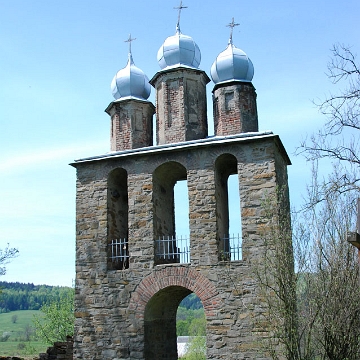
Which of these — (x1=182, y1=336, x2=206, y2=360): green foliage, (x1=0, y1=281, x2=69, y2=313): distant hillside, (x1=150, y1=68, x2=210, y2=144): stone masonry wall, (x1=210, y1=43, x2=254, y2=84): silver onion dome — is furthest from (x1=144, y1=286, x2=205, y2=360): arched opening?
(x1=0, y1=281, x2=69, y2=313): distant hillside

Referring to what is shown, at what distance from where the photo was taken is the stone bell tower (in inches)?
496

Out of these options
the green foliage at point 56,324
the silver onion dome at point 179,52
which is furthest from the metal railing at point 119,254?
the green foliage at point 56,324

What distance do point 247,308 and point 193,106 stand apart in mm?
5265

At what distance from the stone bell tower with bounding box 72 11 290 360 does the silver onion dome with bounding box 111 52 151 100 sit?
29 millimetres

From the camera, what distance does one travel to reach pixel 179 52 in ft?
48.6

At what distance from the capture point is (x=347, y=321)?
1180cm

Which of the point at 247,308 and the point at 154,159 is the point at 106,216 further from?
the point at 247,308

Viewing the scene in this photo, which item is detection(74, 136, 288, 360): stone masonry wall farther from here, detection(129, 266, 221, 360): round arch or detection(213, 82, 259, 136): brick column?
detection(213, 82, 259, 136): brick column

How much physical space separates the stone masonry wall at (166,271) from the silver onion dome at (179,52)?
264cm

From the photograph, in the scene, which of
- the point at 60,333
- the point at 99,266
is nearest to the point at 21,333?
the point at 60,333

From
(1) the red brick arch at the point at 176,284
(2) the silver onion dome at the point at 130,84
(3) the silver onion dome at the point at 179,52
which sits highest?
(3) the silver onion dome at the point at 179,52

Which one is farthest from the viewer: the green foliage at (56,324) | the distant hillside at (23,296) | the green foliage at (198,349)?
the distant hillside at (23,296)

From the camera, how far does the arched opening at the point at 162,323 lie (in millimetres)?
13289

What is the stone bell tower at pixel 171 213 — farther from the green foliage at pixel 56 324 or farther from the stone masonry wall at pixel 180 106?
the green foliage at pixel 56 324
